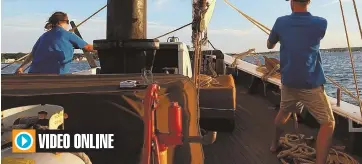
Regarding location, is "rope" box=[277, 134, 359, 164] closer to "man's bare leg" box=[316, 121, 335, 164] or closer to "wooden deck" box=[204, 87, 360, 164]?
"wooden deck" box=[204, 87, 360, 164]

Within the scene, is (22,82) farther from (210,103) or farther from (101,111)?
(210,103)

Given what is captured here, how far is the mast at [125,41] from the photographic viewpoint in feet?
11.8

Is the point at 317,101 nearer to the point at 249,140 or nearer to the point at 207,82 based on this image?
the point at 249,140

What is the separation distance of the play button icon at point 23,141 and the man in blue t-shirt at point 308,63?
2552mm

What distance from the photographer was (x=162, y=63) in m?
5.56

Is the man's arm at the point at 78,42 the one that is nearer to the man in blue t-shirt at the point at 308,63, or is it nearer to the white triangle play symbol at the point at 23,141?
the man in blue t-shirt at the point at 308,63

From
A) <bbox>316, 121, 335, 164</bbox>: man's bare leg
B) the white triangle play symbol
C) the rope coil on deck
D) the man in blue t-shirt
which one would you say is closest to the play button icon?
the white triangle play symbol

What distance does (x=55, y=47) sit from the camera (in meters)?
3.81

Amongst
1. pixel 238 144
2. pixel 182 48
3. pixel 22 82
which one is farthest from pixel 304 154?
pixel 22 82

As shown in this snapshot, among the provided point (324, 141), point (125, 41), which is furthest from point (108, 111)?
point (324, 141)

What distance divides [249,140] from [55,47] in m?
2.67

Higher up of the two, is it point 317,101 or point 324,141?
point 317,101

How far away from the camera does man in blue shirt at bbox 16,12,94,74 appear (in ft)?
12.5

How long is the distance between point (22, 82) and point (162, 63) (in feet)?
9.68
